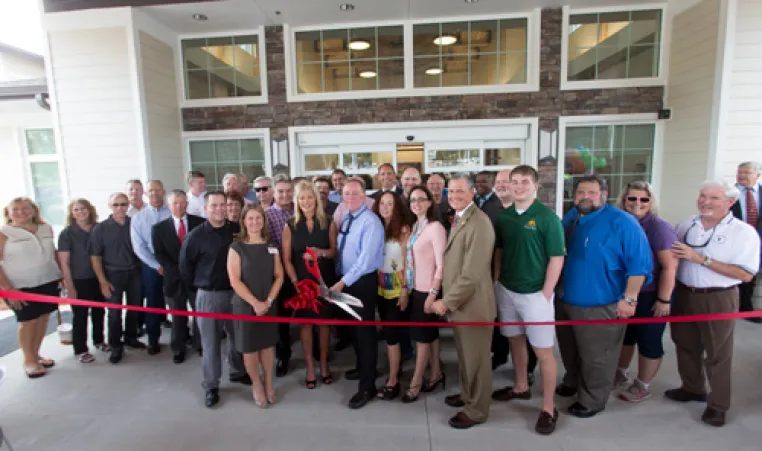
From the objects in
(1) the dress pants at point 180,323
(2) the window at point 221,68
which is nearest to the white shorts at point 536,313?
(1) the dress pants at point 180,323

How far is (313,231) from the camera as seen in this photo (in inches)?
124

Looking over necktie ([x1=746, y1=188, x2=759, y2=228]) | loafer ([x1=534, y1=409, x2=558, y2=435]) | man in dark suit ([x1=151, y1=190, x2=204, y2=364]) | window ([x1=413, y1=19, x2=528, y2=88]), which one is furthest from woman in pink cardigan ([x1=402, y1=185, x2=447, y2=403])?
Result: window ([x1=413, y1=19, x2=528, y2=88])

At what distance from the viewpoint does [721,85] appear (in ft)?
18.2

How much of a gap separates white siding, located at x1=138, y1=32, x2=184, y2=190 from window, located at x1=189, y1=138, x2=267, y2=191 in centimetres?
33

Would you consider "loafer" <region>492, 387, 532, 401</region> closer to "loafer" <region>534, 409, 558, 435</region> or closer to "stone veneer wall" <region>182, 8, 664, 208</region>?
"loafer" <region>534, 409, 558, 435</region>

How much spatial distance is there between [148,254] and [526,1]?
22.1ft

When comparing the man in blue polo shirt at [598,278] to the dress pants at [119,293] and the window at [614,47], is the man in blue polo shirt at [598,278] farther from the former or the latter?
the window at [614,47]

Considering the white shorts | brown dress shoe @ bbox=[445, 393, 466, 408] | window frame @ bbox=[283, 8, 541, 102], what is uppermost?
window frame @ bbox=[283, 8, 541, 102]

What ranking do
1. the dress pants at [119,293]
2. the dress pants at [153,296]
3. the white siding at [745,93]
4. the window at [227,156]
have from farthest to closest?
the window at [227,156]
the white siding at [745,93]
the dress pants at [153,296]
the dress pants at [119,293]

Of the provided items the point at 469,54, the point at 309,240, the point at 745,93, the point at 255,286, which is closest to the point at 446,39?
the point at 469,54

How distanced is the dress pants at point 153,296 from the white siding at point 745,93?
7.98 metres

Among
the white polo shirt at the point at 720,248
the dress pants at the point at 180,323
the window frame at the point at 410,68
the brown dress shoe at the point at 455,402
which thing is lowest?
the brown dress shoe at the point at 455,402

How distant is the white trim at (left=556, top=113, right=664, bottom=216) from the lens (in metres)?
6.61

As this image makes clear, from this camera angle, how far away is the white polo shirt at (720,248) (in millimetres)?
2529
